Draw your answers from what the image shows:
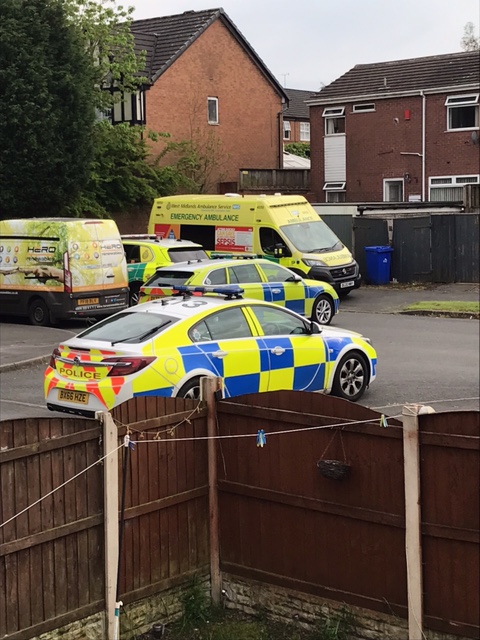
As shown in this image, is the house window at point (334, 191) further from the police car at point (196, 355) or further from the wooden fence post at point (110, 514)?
the wooden fence post at point (110, 514)

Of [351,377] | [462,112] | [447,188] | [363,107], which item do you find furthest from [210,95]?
[351,377]

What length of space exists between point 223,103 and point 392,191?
7765 millimetres

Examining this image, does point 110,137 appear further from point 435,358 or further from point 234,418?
point 234,418

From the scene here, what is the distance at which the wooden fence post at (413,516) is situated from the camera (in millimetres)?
5887

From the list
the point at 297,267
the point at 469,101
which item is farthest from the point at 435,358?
the point at 469,101

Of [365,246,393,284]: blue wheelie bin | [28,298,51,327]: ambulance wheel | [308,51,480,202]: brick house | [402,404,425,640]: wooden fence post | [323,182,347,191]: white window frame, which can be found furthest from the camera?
[323,182,347,191]: white window frame

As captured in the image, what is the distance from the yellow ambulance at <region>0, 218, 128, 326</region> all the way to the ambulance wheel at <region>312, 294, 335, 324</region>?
3.92 metres

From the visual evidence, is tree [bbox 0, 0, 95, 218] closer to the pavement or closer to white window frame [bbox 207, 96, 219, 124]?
the pavement

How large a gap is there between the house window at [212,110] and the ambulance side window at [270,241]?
59.4ft

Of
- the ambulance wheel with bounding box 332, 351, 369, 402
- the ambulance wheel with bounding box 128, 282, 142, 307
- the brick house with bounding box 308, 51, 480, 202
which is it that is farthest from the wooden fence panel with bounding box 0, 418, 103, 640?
the brick house with bounding box 308, 51, 480, 202

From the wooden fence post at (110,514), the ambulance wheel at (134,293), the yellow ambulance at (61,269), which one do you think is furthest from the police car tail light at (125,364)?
the ambulance wheel at (134,293)

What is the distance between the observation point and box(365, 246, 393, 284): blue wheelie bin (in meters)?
28.7

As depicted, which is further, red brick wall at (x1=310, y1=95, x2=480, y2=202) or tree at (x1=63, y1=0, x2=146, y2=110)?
red brick wall at (x1=310, y1=95, x2=480, y2=202)

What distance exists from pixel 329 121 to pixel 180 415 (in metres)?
37.5
